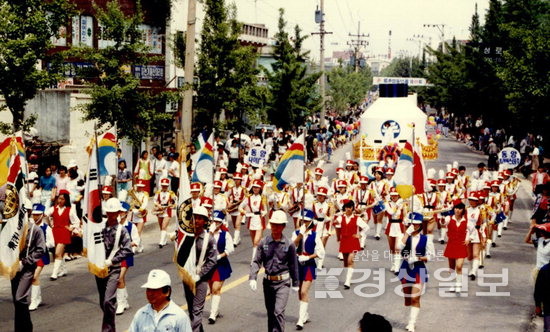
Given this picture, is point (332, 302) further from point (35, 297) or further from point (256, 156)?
point (256, 156)

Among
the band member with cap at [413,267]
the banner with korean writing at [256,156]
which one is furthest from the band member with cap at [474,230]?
the banner with korean writing at [256,156]

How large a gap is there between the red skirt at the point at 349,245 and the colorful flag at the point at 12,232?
6562 millimetres

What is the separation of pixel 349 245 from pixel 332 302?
5.46 feet

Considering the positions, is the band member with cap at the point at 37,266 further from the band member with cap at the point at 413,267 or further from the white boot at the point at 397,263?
the white boot at the point at 397,263

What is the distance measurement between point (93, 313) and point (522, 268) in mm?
9802

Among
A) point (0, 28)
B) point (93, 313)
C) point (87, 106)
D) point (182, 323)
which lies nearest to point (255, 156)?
point (87, 106)

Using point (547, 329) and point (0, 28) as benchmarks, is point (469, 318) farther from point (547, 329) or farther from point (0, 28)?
point (0, 28)

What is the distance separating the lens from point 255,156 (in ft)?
91.2

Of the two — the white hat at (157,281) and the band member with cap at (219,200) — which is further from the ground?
the white hat at (157,281)

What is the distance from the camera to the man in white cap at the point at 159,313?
22.2 ft

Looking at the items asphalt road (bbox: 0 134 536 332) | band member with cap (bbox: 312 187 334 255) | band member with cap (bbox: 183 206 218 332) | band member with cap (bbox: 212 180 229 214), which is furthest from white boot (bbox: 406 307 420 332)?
band member with cap (bbox: 212 180 229 214)

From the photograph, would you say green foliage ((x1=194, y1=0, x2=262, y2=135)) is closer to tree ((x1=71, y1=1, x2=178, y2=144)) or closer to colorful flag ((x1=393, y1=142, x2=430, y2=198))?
tree ((x1=71, y1=1, x2=178, y2=144))

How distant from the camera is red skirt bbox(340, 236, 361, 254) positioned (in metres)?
15.7

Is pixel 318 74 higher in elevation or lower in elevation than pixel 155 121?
higher
